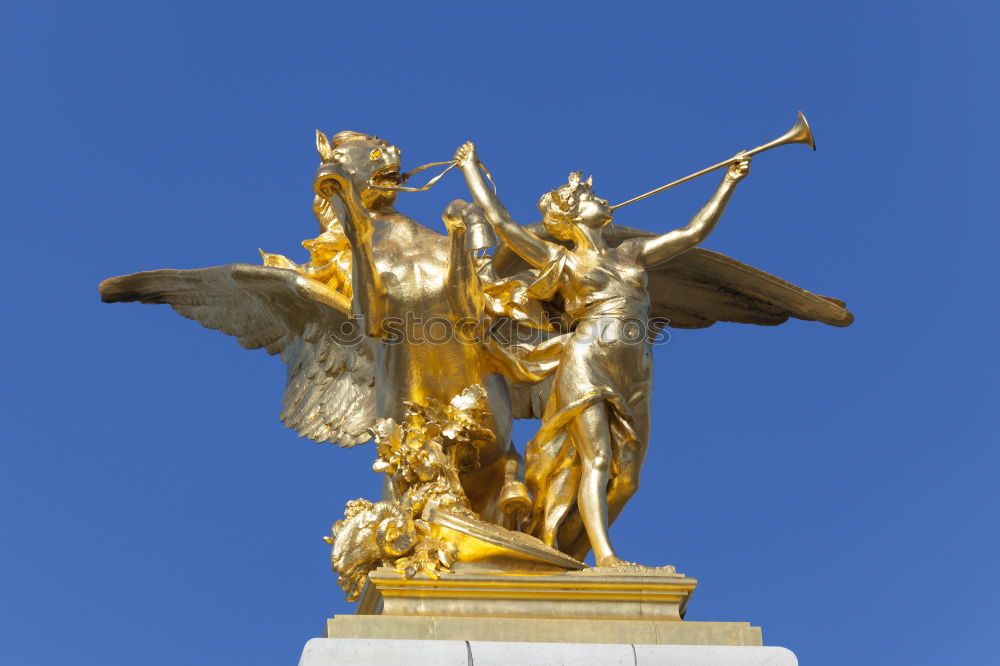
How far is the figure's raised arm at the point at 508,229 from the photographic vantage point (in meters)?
10.2

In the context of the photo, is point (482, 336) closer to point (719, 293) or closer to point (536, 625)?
point (719, 293)

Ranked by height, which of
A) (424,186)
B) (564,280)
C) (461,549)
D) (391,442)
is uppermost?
(424,186)

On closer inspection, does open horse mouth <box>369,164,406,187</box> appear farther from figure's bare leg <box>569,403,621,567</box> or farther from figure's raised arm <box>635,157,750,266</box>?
figure's bare leg <box>569,403,621,567</box>

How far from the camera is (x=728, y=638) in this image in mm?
8953

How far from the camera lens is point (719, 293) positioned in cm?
1122

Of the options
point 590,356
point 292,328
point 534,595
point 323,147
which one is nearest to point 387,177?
point 323,147

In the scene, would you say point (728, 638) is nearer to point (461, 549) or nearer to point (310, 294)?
point (461, 549)

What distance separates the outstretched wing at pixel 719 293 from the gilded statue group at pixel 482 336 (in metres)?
0.01

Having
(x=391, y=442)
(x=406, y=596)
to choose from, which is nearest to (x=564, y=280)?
(x=391, y=442)

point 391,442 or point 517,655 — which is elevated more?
point 391,442

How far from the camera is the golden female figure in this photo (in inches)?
383

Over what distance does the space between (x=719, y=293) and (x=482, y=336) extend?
171 centimetres

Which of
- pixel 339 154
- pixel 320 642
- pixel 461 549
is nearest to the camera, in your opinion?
pixel 320 642

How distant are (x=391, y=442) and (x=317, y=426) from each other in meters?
1.35
